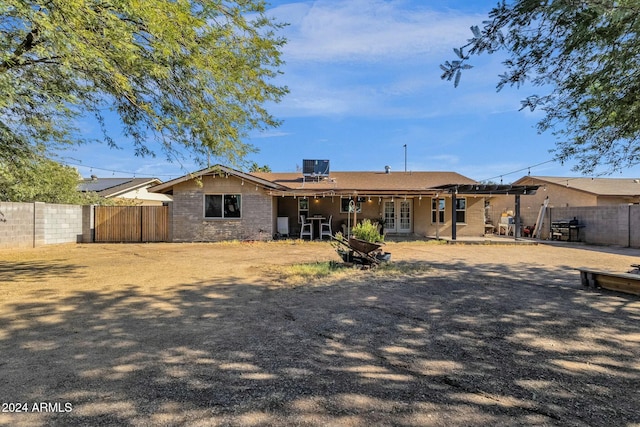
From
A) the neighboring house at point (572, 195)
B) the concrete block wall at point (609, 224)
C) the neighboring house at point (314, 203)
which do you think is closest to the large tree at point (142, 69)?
the neighboring house at point (314, 203)

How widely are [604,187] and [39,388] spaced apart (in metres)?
27.9

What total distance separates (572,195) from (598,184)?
127 inches

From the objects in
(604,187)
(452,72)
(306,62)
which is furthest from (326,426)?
(604,187)

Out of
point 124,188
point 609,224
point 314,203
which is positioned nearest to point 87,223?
point 124,188

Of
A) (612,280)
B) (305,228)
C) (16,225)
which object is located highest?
(16,225)

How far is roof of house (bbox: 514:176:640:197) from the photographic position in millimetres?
19609

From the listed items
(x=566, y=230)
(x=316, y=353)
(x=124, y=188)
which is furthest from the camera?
(x=124, y=188)

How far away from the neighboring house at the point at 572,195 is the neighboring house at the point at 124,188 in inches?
984

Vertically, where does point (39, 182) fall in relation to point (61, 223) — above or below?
above

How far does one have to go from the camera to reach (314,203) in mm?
17562

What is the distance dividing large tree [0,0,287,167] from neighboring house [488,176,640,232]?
16837mm

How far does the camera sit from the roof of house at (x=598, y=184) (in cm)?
1961

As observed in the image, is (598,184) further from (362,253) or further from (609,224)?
(362,253)

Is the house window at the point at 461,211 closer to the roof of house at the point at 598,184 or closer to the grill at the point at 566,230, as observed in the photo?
Answer: the grill at the point at 566,230
